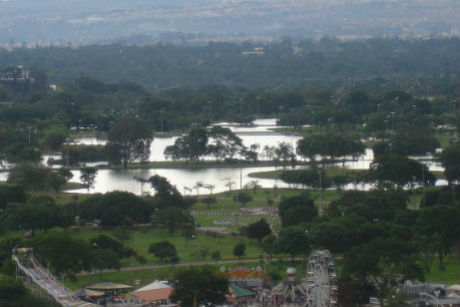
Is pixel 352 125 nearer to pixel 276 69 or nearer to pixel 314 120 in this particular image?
pixel 314 120

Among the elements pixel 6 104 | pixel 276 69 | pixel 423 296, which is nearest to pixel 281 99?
pixel 6 104

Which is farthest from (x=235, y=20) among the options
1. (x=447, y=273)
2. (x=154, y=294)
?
(x=154, y=294)

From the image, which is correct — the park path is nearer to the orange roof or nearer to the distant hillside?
the orange roof

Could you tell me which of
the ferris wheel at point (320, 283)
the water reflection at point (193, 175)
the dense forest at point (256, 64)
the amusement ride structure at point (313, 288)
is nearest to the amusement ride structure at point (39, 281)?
the amusement ride structure at point (313, 288)

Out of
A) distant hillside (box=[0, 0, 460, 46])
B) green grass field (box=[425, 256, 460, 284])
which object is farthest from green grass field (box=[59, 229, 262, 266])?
distant hillside (box=[0, 0, 460, 46])

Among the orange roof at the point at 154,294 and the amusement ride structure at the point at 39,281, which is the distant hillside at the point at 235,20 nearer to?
the amusement ride structure at the point at 39,281

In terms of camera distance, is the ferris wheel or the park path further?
the park path
